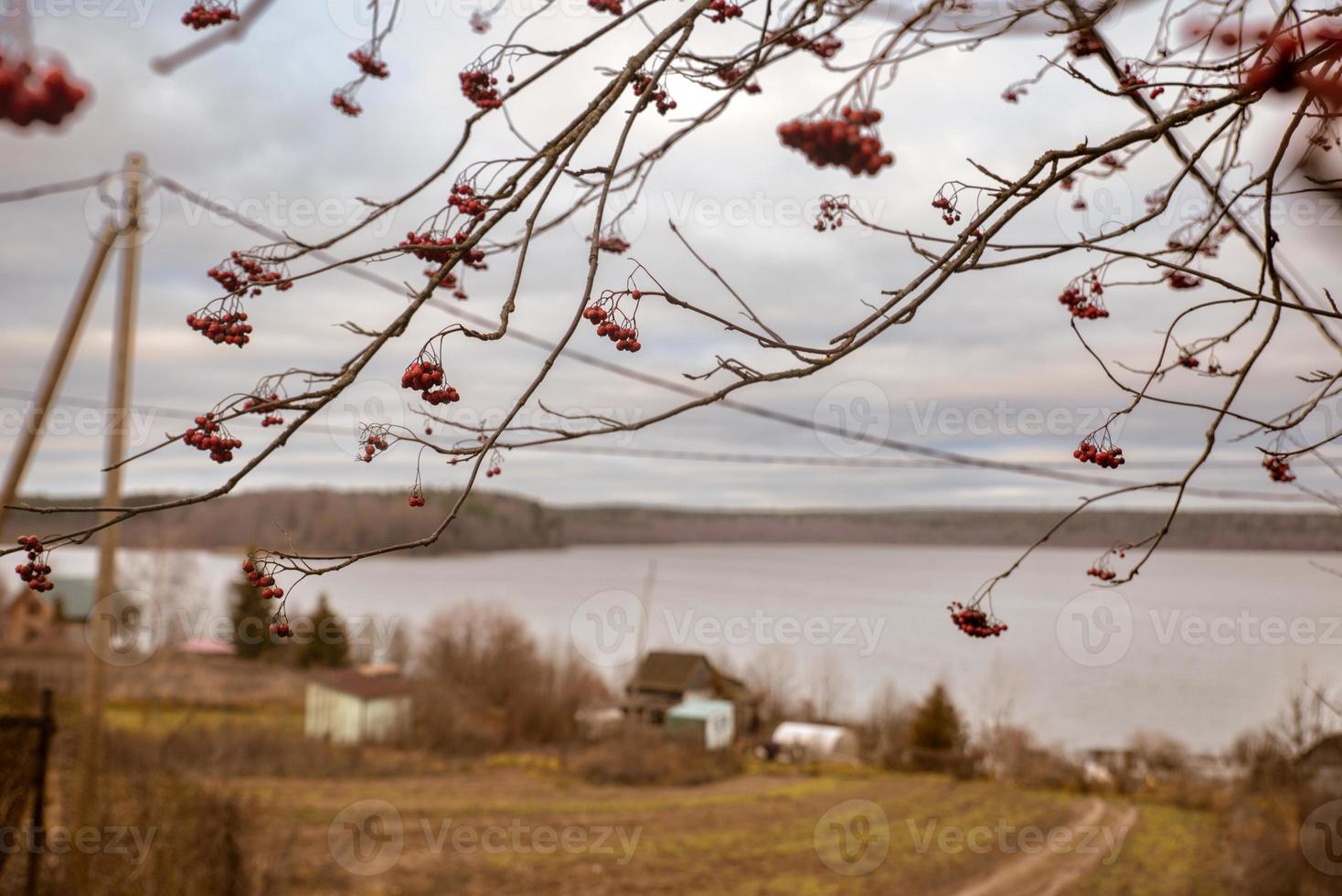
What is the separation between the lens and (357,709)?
86.8 ft

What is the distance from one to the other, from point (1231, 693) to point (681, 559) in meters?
67.2

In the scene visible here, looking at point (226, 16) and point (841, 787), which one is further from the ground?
point (226, 16)

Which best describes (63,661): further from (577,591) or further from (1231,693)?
(1231,693)

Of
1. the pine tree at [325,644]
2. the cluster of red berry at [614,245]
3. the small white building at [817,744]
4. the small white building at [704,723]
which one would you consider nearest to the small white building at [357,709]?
the pine tree at [325,644]

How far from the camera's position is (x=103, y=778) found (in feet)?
24.3

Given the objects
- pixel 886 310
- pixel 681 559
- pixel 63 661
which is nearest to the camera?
pixel 886 310

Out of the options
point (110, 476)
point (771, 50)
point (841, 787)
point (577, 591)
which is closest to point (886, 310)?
point (771, 50)

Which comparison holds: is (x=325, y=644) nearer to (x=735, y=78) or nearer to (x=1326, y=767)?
(x=1326, y=767)

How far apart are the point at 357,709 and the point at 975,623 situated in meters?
27.3

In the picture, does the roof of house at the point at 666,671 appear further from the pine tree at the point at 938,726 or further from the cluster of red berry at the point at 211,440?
the cluster of red berry at the point at 211,440

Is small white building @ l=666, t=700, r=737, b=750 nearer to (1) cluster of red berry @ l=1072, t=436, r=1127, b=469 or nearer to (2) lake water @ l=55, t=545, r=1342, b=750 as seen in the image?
(2) lake water @ l=55, t=545, r=1342, b=750

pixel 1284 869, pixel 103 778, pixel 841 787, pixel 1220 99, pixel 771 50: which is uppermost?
pixel 771 50

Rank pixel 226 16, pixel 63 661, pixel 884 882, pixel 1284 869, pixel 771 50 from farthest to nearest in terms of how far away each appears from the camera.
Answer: pixel 63 661 < pixel 884 882 < pixel 1284 869 < pixel 771 50 < pixel 226 16

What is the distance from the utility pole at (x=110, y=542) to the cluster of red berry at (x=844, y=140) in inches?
265
